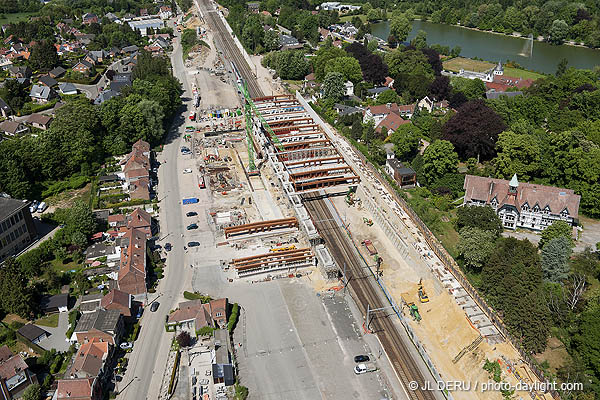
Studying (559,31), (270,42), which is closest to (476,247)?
(270,42)

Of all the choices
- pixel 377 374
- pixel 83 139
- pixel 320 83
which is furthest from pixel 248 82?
pixel 377 374

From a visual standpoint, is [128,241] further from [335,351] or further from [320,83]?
[320,83]

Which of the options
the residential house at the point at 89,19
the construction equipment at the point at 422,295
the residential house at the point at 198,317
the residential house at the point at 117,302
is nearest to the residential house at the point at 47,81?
the residential house at the point at 89,19

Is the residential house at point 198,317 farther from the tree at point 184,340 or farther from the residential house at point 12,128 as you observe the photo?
the residential house at point 12,128

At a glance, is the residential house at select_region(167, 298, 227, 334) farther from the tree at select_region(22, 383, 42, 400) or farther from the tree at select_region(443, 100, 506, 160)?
the tree at select_region(443, 100, 506, 160)

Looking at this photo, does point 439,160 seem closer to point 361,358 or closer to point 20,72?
point 361,358
